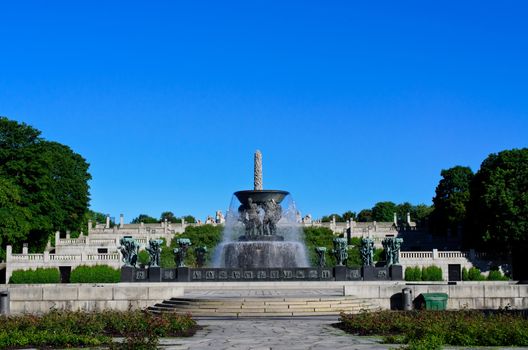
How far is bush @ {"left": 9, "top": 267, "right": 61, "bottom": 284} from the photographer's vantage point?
53000mm

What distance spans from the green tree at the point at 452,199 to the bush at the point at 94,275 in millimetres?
40066

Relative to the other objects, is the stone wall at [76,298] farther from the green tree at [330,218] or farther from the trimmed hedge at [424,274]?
the green tree at [330,218]

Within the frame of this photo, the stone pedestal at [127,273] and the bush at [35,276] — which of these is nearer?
the stone pedestal at [127,273]

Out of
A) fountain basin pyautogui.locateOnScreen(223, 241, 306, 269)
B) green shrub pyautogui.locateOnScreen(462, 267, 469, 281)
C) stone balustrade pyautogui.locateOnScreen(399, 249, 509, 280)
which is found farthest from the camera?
stone balustrade pyautogui.locateOnScreen(399, 249, 509, 280)

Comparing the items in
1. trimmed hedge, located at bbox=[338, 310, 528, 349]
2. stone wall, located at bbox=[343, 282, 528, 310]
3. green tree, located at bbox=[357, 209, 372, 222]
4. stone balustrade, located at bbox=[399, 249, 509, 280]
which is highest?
green tree, located at bbox=[357, 209, 372, 222]

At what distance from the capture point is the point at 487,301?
83.8 feet

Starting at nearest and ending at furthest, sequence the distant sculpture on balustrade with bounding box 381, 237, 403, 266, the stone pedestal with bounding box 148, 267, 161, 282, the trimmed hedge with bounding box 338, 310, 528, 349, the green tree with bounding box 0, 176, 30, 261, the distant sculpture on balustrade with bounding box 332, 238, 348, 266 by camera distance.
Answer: the trimmed hedge with bounding box 338, 310, 528, 349
the stone pedestal with bounding box 148, 267, 161, 282
the distant sculpture on balustrade with bounding box 381, 237, 403, 266
the distant sculpture on balustrade with bounding box 332, 238, 348, 266
the green tree with bounding box 0, 176, 30, 261

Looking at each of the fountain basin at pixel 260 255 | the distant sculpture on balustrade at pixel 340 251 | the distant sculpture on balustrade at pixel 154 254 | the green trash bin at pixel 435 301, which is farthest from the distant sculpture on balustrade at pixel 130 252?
the green trash bin at pixel 435 301

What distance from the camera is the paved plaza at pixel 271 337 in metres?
15.6

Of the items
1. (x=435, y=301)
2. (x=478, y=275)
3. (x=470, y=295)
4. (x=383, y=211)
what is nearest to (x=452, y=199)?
(x=478, y=275)

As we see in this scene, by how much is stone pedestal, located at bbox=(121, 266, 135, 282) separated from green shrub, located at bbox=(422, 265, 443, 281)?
82.5 ft

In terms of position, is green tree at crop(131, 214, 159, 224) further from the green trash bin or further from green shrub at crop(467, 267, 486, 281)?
the green trash bin

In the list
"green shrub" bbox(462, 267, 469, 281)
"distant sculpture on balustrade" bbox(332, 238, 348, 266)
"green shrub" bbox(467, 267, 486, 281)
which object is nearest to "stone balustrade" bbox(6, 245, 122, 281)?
"distant sculpture on balustrade" bbox(332, 238, 348, 266)

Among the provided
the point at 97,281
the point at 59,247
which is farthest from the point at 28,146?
the point at 97,281
